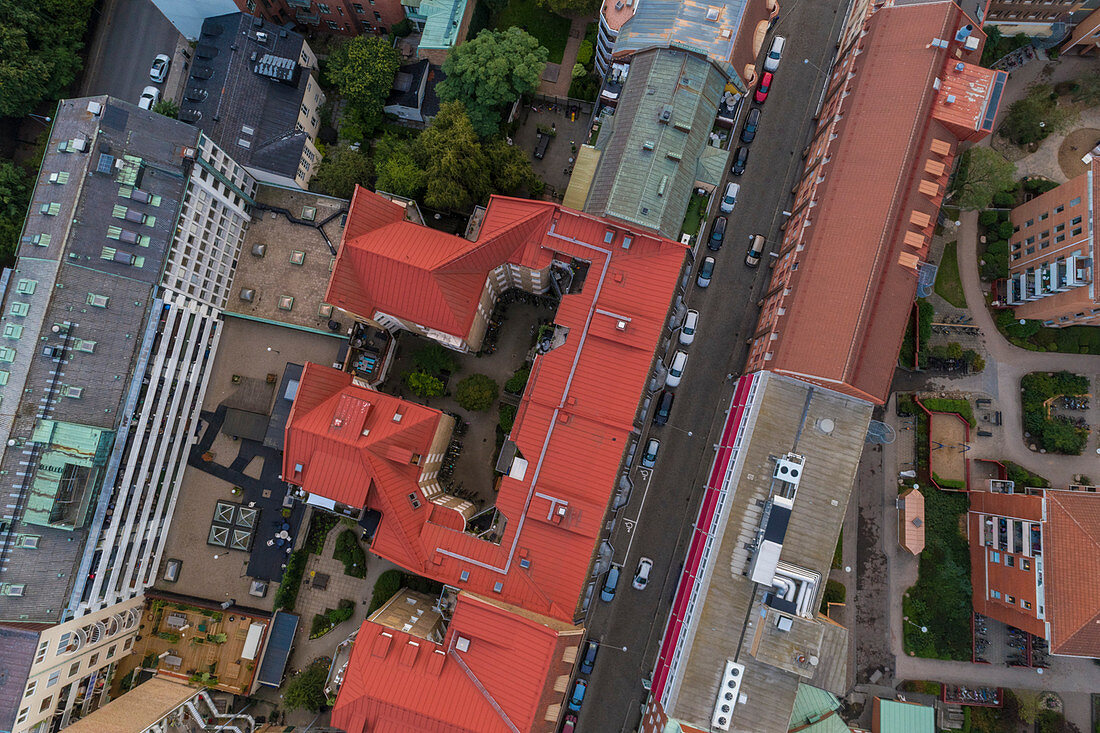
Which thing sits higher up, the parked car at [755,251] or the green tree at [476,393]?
the parked car at [755,251]

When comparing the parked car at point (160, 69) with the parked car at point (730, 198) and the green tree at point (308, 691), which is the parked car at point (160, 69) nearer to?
the parked car at point (730, 198)

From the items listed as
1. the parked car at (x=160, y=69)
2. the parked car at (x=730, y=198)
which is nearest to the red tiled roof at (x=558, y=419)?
the parked car at (x=730, y=198)

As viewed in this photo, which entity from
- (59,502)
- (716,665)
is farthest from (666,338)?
(59,502)

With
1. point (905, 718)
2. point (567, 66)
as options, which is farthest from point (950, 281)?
point (567, 66)

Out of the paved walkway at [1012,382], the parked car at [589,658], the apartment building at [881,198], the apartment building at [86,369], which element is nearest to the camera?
the apartment building at [881,198]

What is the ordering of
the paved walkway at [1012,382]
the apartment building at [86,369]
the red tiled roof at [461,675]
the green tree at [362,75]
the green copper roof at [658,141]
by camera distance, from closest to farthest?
the red tiled roof at [461,675] < the apartment building at [86,369] < the green copper roof at [658,141] < the paved walkway at [1012,382] < the green tree at [362,75]

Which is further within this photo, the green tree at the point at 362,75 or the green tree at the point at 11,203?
the green tree at the point at 362,75

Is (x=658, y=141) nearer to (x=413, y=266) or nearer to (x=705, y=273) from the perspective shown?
(x=705, y=273)

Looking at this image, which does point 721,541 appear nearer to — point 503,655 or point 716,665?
point 716,665
